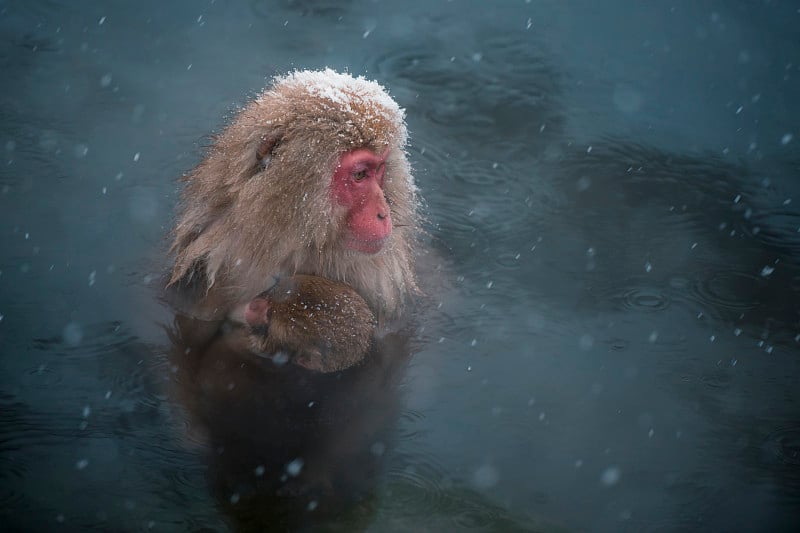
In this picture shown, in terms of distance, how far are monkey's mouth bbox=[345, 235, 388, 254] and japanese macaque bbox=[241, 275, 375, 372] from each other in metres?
0.15

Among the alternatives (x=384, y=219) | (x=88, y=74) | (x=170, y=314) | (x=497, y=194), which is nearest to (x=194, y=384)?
(x=170, y=314)

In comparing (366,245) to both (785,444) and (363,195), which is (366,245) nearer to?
(363,195)

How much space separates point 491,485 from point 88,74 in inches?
138

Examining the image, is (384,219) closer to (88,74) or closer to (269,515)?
(269,515)

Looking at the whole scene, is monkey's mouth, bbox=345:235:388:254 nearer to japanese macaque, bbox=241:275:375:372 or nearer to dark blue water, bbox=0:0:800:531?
japanese macaque, bbox=241:275:375:372

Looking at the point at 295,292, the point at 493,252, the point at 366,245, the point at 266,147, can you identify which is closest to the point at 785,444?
the point at 493,252

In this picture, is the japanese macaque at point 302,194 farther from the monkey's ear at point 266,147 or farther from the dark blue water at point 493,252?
the dark blue water at point 493,252

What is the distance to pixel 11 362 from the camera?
11.5 ft

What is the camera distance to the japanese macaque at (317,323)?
3213 mm

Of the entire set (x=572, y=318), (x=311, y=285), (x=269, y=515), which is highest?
(x=311, y=285)

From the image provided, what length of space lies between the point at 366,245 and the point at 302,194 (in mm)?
286

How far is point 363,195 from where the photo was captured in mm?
3268

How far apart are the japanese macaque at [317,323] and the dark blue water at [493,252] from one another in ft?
1.39

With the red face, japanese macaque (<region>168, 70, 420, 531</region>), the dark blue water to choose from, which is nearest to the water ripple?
the dark blue water
